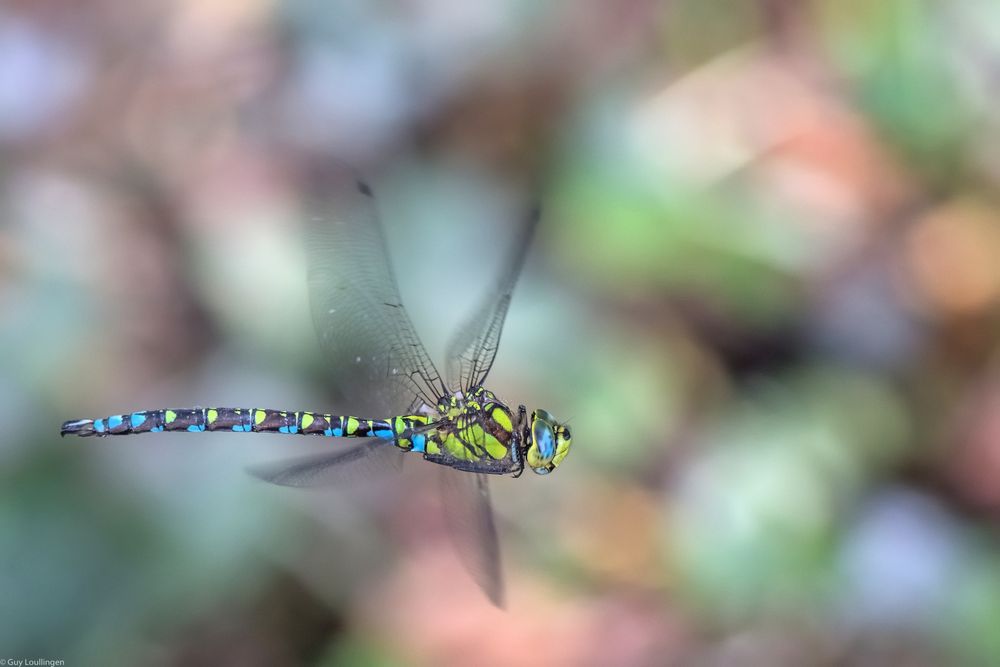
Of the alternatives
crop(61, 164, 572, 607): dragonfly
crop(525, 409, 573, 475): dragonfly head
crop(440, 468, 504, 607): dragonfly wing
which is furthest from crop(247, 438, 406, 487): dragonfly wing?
crop(525, 409, 573, 475): dragonfly head

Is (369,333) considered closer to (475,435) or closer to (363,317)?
(363,317)

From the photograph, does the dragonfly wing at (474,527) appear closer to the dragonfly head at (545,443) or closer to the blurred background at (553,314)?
the dragonfly head at (545,443)

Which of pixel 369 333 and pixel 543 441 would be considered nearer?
pixel 543 441

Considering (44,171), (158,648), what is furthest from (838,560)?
(44,171)

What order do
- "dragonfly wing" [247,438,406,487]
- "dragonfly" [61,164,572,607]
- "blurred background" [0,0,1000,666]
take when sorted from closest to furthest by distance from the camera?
"dragonfly wing" [247,438,406,487], "dragonfly" [61,164,572,607], "blurred background" [0,0,1000,666]

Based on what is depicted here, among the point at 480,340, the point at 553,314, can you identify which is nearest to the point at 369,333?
the point at 480,340

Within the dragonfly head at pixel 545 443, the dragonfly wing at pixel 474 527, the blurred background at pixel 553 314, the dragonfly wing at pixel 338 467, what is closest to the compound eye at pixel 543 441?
the dragonfly head at pixel 545 443

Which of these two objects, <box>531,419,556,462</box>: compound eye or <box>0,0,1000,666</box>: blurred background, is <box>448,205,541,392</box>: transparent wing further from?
<box>0,0,1000,666</box>: blurred background
